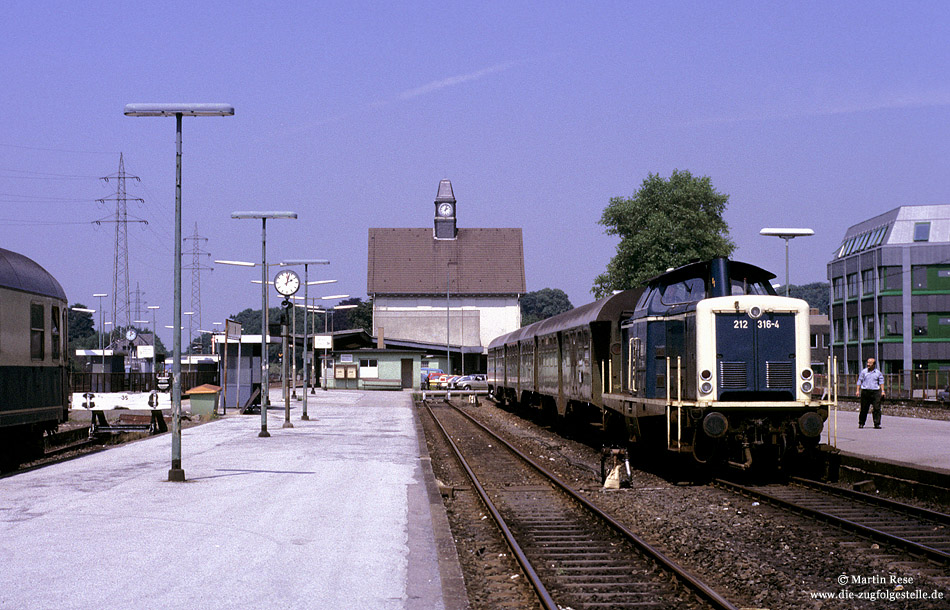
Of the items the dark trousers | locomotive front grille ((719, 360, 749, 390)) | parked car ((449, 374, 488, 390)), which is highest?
locomotive front grille ((719, 360, 749, 390))

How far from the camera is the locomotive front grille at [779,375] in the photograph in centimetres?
1502

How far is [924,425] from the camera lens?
26938 millimetres

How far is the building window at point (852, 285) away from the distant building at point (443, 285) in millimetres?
30696

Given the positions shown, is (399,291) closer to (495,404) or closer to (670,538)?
(495,404)

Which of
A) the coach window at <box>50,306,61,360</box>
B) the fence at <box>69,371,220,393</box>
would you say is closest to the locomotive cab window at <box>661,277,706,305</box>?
the coach window at <box>50,306,61,360</box>

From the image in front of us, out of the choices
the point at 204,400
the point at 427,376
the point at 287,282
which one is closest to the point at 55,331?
the point at 287,282

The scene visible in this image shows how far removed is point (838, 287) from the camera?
8881 cm

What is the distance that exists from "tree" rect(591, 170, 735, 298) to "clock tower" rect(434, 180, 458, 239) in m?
25.4

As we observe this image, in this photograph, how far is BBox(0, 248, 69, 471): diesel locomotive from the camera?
1698 cm

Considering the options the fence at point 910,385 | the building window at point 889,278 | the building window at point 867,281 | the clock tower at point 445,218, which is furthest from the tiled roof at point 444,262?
the fence at point 910,385

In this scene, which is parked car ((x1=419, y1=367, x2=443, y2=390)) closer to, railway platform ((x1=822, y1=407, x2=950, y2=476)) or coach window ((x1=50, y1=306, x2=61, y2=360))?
railway platform ((x1=822, y1=407, x2=950, y2=476))

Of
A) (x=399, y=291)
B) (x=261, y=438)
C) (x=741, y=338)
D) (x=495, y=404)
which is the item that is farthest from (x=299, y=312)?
(x=741, y=338)

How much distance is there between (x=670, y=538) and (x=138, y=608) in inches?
236

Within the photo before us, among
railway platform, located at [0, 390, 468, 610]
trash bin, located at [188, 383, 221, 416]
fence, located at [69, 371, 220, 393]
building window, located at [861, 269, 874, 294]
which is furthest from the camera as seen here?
building window, located at [861, 269, 874, 294]
